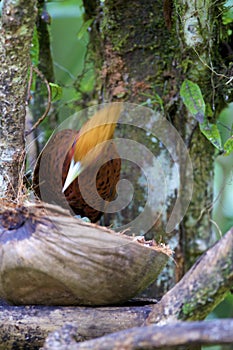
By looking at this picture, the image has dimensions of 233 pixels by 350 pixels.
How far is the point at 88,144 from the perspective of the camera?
5.08 ft

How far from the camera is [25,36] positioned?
1145mm

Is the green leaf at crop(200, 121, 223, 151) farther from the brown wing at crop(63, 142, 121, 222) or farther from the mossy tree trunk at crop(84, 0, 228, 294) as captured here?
the brown wing at crop(63, 142, 121, 222)

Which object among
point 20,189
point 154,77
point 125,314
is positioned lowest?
point 125,314

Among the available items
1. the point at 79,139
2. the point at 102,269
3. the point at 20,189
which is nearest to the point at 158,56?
the point at 79,139

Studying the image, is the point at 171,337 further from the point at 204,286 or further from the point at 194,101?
the point at 194,101

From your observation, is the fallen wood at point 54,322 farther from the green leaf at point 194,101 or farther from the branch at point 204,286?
the green leaf at point 194,101

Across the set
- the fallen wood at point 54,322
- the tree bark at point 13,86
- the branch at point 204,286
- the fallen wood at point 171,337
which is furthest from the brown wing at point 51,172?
the fallen wood at point 171,337

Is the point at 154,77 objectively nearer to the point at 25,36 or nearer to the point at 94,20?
the point at 94,20

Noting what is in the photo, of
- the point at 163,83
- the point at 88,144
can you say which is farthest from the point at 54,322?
the point at 163,83

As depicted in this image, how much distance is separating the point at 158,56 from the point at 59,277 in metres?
0.87

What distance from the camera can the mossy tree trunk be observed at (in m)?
1.64

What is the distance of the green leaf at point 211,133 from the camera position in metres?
1.50

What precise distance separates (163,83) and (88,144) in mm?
303

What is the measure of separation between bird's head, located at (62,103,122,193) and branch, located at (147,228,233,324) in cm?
62
